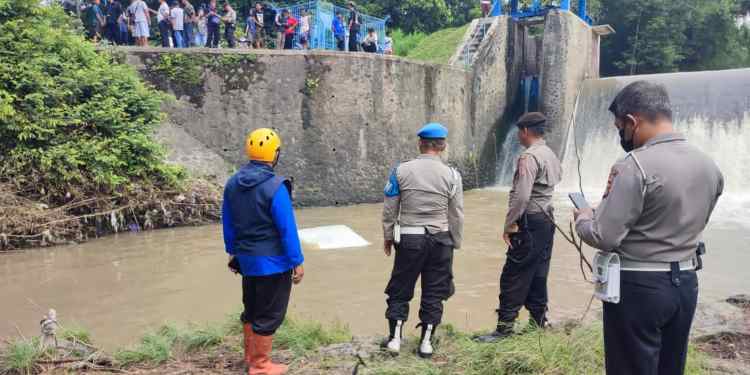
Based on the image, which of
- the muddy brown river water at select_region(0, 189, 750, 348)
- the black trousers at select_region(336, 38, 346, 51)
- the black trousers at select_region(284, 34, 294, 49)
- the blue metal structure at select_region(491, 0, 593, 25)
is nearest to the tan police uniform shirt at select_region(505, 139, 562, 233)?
the muddy brown river water at select_region(0, 189, 750, 348)

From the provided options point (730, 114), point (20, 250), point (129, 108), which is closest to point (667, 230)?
point (20, 250)

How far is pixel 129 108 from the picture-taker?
34.1 feet

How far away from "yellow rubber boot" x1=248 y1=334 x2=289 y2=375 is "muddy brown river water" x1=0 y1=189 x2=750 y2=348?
1.63 meters

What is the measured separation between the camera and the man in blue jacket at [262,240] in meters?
3.53

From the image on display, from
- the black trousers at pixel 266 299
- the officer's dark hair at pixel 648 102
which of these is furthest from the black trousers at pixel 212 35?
the officer's dark hair at pixel 648 102

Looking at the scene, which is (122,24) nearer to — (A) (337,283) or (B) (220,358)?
(A) (337,283)

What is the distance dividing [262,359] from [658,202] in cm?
254

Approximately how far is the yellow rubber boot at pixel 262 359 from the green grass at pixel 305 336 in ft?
1.51

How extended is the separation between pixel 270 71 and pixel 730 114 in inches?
445

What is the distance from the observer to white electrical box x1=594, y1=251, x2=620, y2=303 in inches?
92.5

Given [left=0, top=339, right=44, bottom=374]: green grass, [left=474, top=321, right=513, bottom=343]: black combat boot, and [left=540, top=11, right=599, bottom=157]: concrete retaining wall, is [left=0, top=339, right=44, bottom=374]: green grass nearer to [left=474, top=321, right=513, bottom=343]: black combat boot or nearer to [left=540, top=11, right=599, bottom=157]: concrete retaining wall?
[left=474, top=321, right=513, bottom=343]: black combat boot

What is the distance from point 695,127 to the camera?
14.8 meters

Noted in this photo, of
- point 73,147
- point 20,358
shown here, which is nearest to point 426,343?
point 20,358

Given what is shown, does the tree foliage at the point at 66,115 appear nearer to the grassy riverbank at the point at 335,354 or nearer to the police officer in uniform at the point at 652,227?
the grassy riverbank at the point at 335,354
